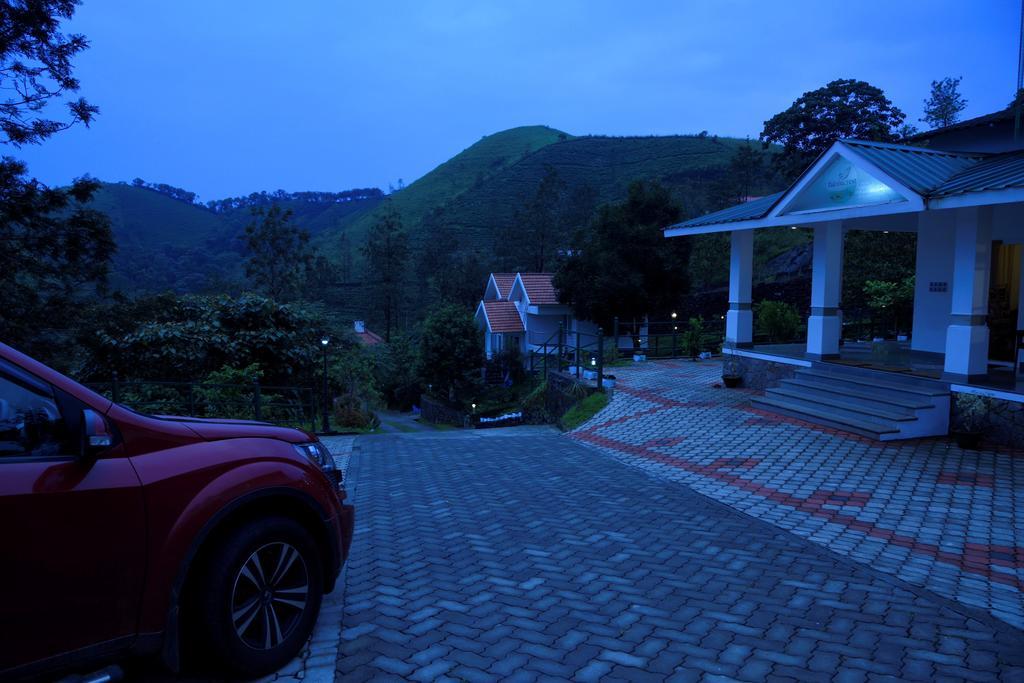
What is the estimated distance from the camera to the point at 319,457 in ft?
12.4

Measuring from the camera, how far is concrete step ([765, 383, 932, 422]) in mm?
9281

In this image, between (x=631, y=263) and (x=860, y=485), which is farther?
(x=631, y=263)

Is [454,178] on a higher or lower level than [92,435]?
higher

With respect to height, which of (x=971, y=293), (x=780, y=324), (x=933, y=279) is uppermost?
(x=933, y=279)

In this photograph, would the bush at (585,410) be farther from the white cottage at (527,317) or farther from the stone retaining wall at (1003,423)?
the white cottage at (527,317)

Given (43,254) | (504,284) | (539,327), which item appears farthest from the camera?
(504,284)

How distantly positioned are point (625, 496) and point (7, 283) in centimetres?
1162

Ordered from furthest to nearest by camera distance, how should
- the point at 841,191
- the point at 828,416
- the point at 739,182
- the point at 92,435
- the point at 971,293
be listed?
the point at 739,182 → the point at 841,191 → the point at 828,416 → the point at 971,293 → the point at 92,435

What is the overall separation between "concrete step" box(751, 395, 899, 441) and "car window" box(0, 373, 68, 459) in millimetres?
9625

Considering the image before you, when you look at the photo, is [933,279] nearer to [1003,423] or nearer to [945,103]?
[1003,423]

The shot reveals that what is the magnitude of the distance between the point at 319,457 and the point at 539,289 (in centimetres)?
2919

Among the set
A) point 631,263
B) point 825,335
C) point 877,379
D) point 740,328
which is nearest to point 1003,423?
point 877,379

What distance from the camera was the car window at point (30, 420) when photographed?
2500mm

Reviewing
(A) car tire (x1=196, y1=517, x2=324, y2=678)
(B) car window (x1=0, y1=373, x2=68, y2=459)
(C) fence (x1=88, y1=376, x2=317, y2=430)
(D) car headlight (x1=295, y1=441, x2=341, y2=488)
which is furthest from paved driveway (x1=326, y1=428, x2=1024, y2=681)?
(C) fence (x1=88, y1=376, x2=317, y2=430)
